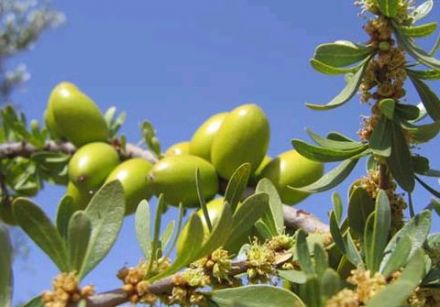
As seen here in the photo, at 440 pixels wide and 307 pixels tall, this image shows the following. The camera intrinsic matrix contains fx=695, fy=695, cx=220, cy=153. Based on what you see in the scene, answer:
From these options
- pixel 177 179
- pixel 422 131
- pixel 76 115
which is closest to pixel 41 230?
pixel 422 131

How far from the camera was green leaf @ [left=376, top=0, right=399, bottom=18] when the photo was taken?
0.92 meters

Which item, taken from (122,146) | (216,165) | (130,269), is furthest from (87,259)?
(122,146)

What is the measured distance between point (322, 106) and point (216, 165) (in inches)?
35.0

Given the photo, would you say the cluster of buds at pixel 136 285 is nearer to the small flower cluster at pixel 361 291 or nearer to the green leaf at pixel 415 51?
the small flower cluster at pixel 361 291

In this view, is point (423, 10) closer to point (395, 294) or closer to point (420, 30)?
point (420, 30)

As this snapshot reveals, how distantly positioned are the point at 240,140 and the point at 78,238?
1037mm

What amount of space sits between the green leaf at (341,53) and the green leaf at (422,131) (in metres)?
0.11

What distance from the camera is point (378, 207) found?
0.75 meters

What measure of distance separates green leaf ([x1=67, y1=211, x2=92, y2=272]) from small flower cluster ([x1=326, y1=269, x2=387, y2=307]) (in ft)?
0.90

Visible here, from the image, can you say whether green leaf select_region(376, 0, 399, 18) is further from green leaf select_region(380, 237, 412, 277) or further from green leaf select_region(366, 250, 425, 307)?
green leaf select_region(366, 250, 425, 307)

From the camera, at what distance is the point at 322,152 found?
0.99m

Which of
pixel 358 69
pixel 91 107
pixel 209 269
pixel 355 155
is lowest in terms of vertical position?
pixel 209 269

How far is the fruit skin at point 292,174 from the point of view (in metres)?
1.70

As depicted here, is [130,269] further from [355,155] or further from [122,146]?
[122,146]
